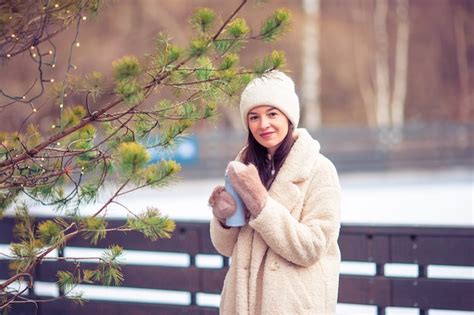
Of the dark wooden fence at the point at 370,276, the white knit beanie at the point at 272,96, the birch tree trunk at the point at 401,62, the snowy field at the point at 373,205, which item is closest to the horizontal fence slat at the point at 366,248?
the dark wooden fence at the point at 370,276

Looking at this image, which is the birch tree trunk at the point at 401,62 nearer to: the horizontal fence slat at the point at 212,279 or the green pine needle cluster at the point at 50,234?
the horizontal fence slat at the point at 212,279

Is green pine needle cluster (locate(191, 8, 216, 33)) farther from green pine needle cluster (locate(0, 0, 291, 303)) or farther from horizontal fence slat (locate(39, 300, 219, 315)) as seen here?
horizontal fence slat (locate(39, 300, 219, 315))

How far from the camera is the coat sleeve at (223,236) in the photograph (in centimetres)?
384

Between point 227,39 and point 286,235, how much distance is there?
77 cm

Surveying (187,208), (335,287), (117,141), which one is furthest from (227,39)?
(187,208)

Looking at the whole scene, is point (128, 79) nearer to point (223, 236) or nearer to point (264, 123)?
point (264, 123)

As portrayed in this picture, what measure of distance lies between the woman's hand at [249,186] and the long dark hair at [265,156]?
171 mm

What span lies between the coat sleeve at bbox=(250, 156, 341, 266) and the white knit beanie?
33cm

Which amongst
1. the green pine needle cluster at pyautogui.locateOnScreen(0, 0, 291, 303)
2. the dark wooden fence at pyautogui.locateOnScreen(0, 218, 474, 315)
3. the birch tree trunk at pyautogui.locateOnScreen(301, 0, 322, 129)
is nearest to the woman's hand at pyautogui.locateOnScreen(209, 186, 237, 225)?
the green pine needle cluster at pyautogui.locateOnScreen(0, 0, 291, 303)

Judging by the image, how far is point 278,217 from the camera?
3678 millimetres

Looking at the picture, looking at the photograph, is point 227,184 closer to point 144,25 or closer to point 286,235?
point 286,235

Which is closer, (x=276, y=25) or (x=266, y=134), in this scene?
(x=266, y=134)

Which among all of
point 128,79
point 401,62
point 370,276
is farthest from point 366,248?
point 401,62

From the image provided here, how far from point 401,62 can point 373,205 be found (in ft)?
55.0
